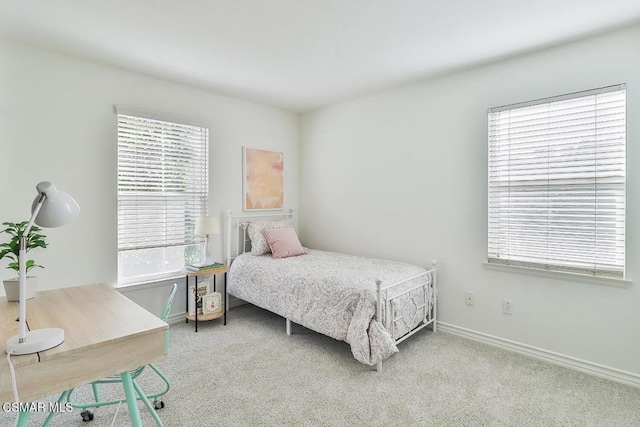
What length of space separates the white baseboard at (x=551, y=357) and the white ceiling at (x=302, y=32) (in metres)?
2.43

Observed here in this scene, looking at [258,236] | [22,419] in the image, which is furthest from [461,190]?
[22,419]

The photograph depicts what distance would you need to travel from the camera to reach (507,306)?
111 inches

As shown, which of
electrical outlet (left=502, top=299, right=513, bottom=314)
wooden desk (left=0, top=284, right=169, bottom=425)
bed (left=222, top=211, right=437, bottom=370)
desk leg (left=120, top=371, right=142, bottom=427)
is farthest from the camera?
electrical outlet (left=502, top=299, right=513, bottom=314)

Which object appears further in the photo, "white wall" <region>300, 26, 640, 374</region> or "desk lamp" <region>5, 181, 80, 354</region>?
"white wall" <region>300, 26, 640, 374</region>

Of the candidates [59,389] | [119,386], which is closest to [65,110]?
[119,386]

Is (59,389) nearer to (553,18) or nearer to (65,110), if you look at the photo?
(65,110)

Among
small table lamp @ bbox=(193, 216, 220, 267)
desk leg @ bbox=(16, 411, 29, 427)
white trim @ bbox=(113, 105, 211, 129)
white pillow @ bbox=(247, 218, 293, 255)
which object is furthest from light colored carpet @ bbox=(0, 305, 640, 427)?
white trim @ bbox=(113, 105, 211, 129)

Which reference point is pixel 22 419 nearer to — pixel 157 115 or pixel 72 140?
pixel 72 140

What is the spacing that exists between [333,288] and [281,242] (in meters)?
1.21

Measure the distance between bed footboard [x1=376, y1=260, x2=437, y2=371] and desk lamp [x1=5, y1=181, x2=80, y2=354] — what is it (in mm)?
1859

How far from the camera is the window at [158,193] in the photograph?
311 centimetres

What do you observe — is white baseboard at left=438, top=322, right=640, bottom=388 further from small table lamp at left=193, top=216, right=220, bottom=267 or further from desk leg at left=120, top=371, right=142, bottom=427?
desk leg at left=120, top=371, right=142, bottom=427

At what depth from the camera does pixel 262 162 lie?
4172mm

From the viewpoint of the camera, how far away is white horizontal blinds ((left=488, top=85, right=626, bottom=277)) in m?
2.33
